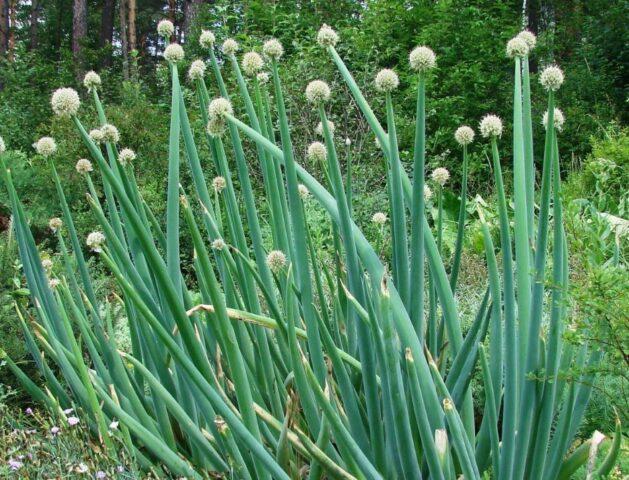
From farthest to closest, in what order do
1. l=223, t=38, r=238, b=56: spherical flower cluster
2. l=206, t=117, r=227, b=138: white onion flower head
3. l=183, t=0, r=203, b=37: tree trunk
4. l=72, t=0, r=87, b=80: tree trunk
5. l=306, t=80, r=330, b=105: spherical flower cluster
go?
l=72, t=0, r=87, b=80: tree trunk < l=183, t=0, r=203, b=37: tree trunk < l=223, t=38, r=238, b=56: spherical flower cluster < l=206, t=117, r=227, b=138: white onion flower head < l=306, t=80, r=330, b=105: spherical flower cluster

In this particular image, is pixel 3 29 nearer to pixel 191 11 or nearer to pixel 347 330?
pixel 191 11

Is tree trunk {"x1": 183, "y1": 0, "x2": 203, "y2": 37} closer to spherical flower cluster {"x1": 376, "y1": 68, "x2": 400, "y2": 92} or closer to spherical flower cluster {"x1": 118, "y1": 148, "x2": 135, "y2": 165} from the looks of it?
spherical flower cluster {"x1": 118, "y1": 148, "x2": 135, "y2": 165}

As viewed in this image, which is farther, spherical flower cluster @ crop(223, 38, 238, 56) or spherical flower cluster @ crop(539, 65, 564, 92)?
spherical flower cluster @ crop(223, 38, 238, 56)

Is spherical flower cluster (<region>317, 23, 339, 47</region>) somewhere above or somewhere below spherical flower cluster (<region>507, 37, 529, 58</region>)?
above

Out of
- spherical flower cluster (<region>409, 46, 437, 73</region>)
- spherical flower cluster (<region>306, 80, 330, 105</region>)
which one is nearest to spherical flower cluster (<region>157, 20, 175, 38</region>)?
spherical flower cluster (<region>306, 80, 330, 105</region>)

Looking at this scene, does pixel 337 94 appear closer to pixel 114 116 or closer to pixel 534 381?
pixel 114 116

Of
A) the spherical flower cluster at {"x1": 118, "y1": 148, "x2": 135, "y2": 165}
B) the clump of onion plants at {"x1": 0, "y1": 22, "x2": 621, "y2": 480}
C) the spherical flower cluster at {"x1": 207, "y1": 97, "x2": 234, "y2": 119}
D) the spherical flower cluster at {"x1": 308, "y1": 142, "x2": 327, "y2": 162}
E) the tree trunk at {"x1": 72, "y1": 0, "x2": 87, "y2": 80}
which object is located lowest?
the clump of onion plants at {"x1": 0, "y1": 22, "x2": 621, "y2": 480}

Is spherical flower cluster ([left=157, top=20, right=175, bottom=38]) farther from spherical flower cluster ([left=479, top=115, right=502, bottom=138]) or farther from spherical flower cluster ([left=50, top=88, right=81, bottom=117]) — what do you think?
spherical flower cluster ([left=479, top=115, right=502, bottom=138])

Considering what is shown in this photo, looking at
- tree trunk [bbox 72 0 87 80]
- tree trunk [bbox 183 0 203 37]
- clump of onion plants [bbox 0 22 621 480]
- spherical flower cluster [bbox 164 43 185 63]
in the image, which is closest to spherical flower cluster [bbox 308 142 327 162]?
clump of onion plants [bbox 0 22 621 480]

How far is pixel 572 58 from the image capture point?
1055 cm

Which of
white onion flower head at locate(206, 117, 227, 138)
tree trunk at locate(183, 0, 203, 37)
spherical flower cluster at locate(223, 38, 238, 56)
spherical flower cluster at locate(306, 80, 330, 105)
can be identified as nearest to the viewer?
spherical flower cluster at locate(306, 80, 330, 105)

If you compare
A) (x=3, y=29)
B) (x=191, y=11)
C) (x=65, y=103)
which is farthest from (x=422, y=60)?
(x=3, y=29)

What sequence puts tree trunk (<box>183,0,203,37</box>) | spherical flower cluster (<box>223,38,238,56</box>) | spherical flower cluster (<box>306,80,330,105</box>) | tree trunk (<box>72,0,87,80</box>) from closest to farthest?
spherical flower cluster (<box>306,80,330,105</box>) → spherical flower cluster (<box>223,38,238,56</box>) → tree trunk (<box>183,0,203,37</box>) → tree trunk (<box>72,0,87,80</box>)

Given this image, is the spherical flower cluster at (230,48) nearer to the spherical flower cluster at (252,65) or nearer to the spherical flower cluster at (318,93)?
the spherical flower cluster at (252,65)
